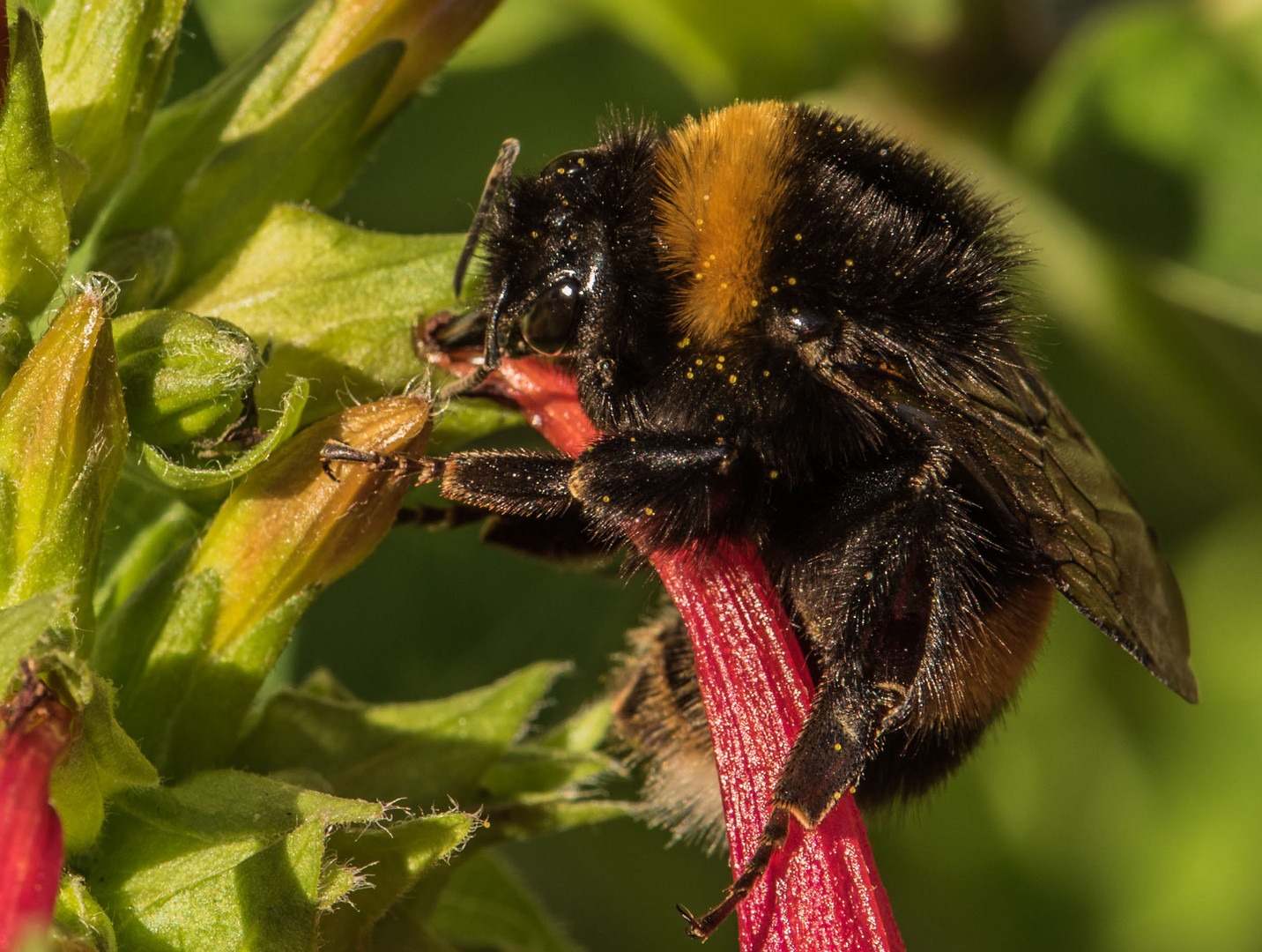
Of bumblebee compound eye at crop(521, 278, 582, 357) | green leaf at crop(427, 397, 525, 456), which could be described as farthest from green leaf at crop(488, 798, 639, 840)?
bumblebee compound eye at crop(521, 278, 582, 357)

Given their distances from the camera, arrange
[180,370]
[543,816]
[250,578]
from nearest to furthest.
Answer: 1. [180,370]
2. [250,578]
3. [543,816]

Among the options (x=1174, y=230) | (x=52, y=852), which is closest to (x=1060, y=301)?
(x=1174, y=230)

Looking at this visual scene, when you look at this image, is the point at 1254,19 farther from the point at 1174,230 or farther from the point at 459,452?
the point at 459,452

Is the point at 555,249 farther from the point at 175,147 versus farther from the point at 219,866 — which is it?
the point at 219,866

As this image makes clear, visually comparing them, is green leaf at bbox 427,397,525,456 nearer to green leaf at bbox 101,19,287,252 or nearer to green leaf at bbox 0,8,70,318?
green leaf at bbox 101,19,287,252

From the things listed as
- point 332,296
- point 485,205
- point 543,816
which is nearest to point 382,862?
point 543,816

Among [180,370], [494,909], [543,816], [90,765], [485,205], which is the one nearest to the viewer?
[90,765]
